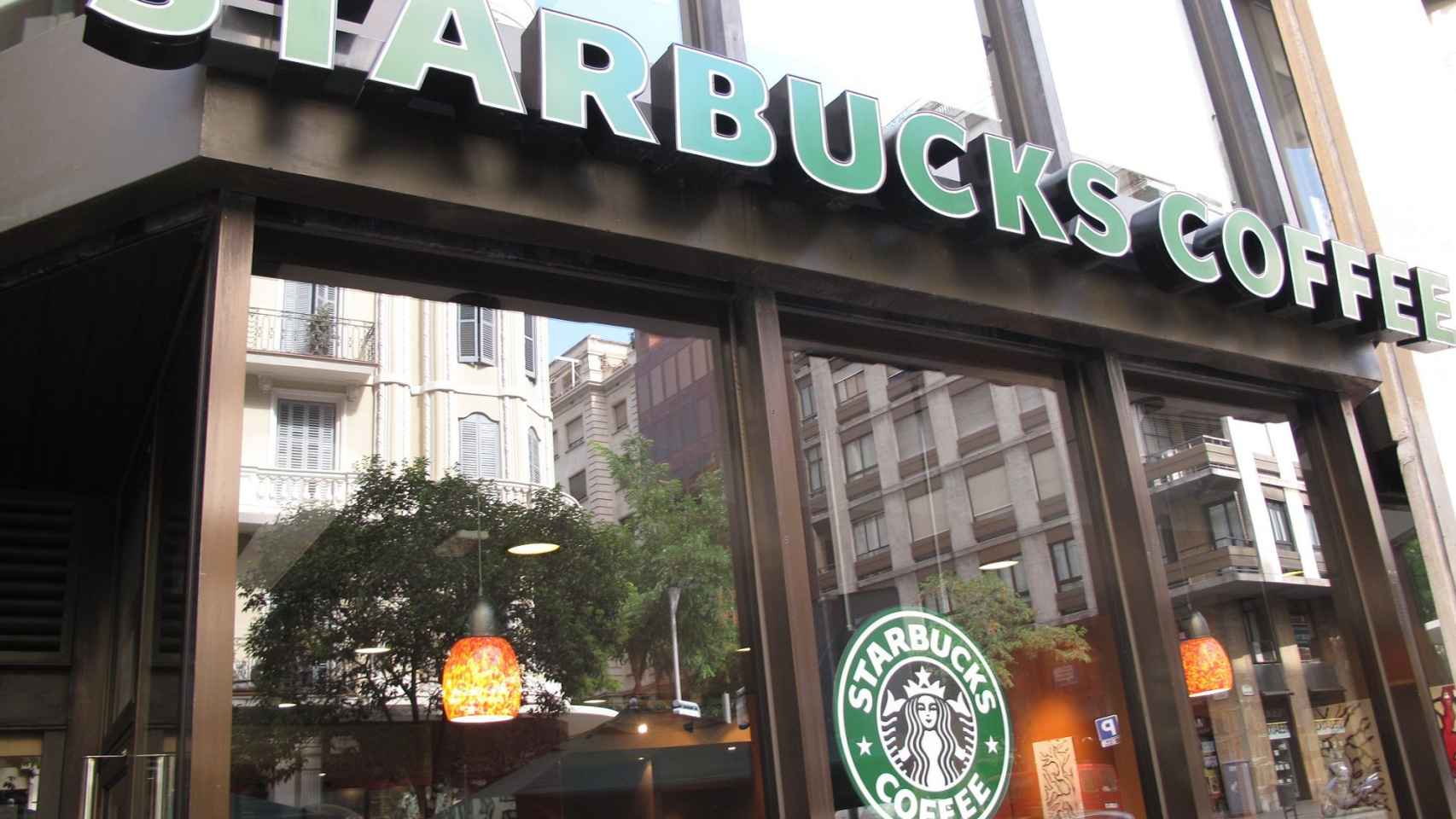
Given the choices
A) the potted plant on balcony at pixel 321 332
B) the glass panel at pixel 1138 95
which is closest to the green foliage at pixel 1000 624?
the potted plant on balcony at pixel 321 332

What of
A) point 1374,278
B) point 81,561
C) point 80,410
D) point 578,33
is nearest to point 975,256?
point 578,33

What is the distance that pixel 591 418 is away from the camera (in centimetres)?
460

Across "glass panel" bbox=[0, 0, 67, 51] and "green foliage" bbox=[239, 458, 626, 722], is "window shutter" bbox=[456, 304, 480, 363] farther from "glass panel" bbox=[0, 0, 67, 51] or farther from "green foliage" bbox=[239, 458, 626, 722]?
"glass panel" bbox=[0, 0, 67, 51]

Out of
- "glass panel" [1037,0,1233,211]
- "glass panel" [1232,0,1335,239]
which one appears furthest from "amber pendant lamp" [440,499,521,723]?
"glass panel" [1232,0,1335,239]

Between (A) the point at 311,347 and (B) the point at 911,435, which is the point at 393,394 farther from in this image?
(B) the point at 911,435

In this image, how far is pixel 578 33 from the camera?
13.6 ft

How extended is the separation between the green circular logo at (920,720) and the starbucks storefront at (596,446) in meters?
0.02

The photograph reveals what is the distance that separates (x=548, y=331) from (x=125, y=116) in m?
1.59

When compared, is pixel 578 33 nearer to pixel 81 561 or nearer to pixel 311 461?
pixel 311 461

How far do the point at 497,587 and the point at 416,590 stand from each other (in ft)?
0.97

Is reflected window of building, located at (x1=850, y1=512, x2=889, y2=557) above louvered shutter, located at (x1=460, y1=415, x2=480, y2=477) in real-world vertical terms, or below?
below

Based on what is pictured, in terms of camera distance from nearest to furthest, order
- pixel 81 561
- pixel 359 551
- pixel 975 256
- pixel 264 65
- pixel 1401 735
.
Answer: pixel 264 65 < pixel 359 551 < pixel 975 256 < pixel 81 561 < pixel 1401 735

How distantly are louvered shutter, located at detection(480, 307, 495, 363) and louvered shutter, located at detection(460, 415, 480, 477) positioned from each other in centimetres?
25

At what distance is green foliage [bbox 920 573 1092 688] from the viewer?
4988 millimetres
